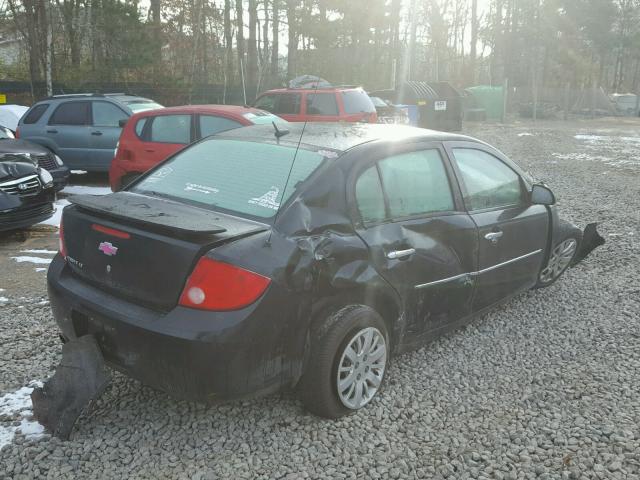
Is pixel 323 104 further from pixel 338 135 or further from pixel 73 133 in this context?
pixel 338 135

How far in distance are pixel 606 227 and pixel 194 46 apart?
67.5 feet

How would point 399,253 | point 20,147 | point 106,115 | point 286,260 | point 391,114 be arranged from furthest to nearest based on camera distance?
point 391,114
point 106,115
point 20,147
point 399,253
point 286,260

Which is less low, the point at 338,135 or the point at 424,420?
the point at 338,135

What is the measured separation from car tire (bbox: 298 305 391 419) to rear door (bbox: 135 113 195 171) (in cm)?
566

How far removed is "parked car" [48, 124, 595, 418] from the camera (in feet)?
9.07

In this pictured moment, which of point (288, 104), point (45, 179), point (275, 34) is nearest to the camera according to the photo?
point (45, 179)

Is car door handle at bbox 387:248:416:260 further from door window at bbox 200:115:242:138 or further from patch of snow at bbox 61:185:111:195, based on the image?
patch of snow at bbox 61:185:111:195

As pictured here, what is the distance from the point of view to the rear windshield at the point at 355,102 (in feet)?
38.8

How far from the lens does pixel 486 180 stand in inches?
169

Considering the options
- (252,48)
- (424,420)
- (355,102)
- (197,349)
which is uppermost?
(252,48)

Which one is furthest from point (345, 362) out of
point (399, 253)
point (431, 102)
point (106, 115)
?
point (431, 102)

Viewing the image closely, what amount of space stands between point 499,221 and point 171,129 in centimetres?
558

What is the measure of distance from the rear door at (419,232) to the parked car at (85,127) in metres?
7.91

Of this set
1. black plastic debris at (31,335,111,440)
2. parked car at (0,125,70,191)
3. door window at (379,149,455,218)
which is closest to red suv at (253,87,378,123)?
parked car at (0,125,70,191)
